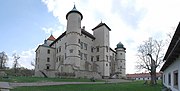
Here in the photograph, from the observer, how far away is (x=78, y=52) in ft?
177

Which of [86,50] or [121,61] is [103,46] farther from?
[121,61]

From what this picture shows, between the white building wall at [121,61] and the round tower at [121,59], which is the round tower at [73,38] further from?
the round tower at [121,59]

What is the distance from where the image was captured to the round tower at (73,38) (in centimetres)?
5256

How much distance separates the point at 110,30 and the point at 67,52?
1802cm

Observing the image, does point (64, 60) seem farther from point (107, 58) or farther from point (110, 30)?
point (110, 30)

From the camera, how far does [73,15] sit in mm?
53594

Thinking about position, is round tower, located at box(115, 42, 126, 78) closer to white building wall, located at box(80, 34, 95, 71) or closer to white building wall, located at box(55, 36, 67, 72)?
white building wall, located at box(80, 34, 95, 71)

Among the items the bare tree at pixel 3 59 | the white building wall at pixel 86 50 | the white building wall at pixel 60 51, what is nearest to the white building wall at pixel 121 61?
the white building wall at pixel 86 50

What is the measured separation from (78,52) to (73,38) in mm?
3886

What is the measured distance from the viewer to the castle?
52.7m

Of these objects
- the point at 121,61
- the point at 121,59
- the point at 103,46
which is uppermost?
the point at 103,46

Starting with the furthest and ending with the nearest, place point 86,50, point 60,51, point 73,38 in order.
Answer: point 86,50
point 60,51
point 73,38

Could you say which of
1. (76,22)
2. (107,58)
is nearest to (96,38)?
(107,58)

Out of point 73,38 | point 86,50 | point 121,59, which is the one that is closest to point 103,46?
point 86,50
